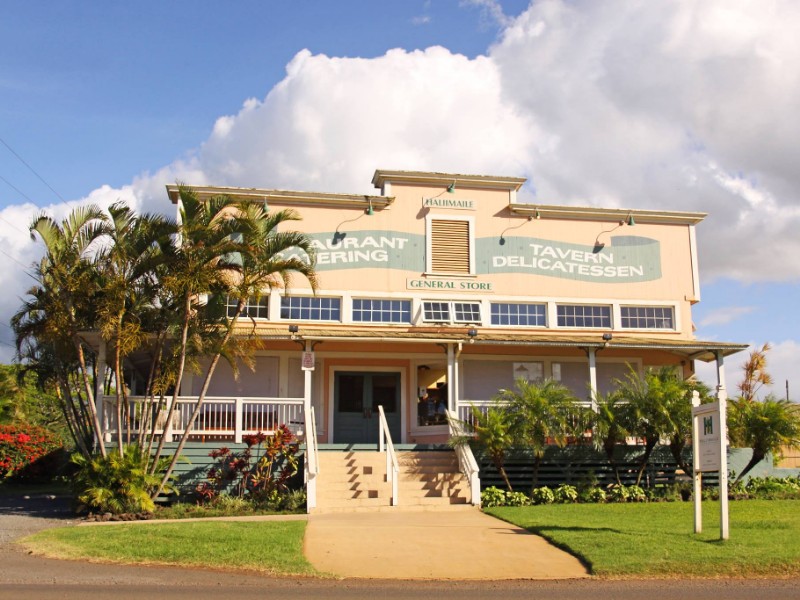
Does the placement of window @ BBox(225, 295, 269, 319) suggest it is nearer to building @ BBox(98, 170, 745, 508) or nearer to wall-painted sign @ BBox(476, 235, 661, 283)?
building @ BBox(98, 170, 745, 508)

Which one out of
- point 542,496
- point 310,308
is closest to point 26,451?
point 310,308

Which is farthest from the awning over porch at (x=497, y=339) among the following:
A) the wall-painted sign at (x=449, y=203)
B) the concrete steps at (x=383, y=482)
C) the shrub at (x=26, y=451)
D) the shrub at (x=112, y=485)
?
the shrub at (x=26, y=451)

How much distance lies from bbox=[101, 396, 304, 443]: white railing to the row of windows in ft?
9.02

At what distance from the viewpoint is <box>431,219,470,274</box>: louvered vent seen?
Result: 2169 cm

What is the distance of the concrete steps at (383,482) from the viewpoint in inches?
620

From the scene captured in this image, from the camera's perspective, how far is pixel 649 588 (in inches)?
349

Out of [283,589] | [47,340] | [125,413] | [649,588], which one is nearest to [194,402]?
[125,413]

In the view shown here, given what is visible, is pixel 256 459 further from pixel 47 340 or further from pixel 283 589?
pixel 283 589

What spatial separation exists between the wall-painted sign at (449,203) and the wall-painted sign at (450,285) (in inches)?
79.2

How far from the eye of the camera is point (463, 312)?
21.4 metres

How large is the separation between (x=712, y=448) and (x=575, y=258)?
1148cm

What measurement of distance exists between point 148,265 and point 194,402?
12.3ft

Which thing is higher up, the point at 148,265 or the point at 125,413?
the point at 148,265

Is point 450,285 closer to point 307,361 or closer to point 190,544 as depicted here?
point 307,361
